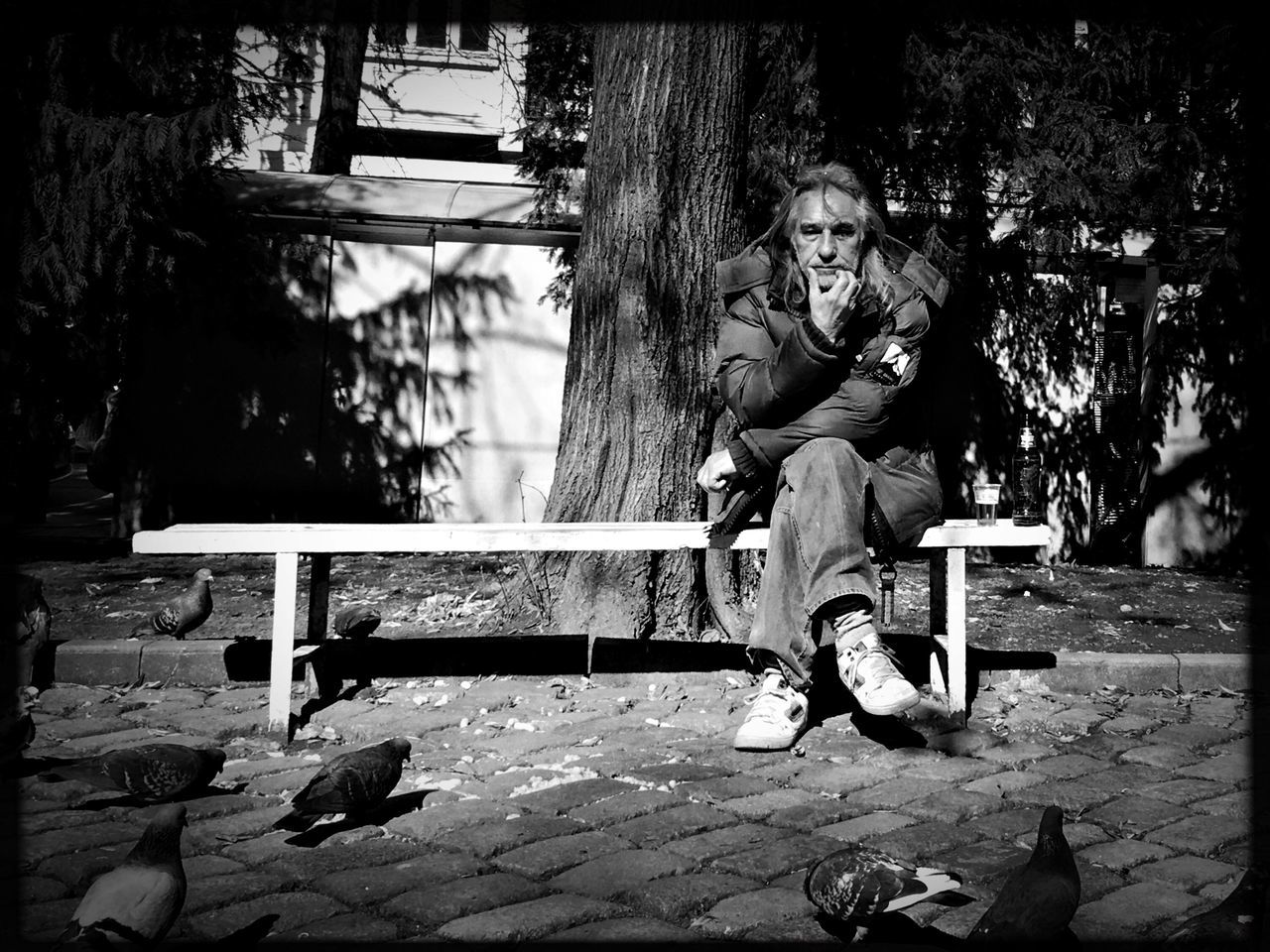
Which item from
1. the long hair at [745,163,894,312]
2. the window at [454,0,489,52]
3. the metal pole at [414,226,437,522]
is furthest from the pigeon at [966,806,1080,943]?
the metal pole at [414,226,437,522]

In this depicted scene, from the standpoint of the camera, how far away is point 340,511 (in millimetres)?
10578

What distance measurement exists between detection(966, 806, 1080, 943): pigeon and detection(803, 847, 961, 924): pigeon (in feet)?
0.48

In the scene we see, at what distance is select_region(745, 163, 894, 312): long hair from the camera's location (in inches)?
182

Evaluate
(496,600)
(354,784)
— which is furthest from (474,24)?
(354,784)

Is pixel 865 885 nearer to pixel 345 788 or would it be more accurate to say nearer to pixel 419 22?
pixel 345 788

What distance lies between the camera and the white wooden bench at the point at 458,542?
4594mm

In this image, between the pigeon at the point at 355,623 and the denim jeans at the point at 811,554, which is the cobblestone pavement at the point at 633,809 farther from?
the denim jeans at the point at 811,554

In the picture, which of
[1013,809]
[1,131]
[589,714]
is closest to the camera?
[1013,809]

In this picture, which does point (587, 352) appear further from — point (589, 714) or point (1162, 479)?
point (1162, 479)

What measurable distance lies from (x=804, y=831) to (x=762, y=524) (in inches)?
67.5

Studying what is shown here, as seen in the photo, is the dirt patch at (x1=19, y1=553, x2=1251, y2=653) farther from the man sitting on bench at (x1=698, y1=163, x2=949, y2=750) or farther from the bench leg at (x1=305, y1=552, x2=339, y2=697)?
the man sitting on bench at (x1=698, y1=163, x2=949, y2=750)

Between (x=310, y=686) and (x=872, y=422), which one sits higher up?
(x=872, y=422)

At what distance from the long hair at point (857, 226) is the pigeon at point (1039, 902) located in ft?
7.82

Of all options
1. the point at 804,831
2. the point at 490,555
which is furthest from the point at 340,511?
the point at 804,831
